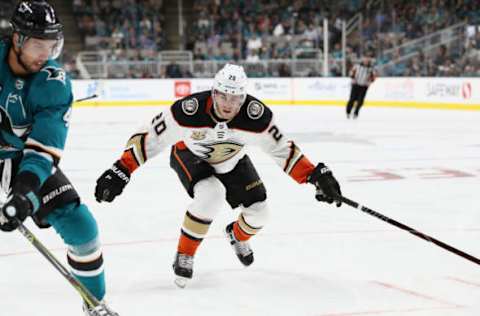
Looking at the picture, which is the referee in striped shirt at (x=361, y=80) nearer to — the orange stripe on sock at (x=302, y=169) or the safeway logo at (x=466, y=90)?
the safeway logo at (x=466, y=90)

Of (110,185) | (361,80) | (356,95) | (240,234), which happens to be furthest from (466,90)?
(110,185)

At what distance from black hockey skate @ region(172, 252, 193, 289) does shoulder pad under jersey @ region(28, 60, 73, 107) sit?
4.32ft

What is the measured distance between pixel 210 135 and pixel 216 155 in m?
0.15

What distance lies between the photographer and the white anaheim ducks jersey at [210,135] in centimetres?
357

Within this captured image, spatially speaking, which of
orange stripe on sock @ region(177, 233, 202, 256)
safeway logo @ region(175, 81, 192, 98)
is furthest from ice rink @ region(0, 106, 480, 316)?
safeway logo @ region(175, 81, 192, 98)

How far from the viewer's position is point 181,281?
12.0 ft

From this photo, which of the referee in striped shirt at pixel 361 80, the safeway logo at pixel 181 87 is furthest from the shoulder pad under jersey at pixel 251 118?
the safeway logo at pixel 181 87

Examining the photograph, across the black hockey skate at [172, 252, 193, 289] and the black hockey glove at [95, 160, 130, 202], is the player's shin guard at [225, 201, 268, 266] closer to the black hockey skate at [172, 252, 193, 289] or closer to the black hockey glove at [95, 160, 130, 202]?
the black hockey skate at [172, 252, 193, 289]

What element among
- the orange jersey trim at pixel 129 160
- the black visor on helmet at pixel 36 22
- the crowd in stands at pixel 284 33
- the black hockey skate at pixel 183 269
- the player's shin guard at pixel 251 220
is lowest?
the black hockey skate at pixel 183 269

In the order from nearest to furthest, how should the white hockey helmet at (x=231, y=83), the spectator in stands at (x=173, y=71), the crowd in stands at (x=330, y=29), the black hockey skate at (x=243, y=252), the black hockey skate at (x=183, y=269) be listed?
the white hockey helmet at (x=231, y=83) < the black hockey skate at (x=183, y=269) < the black hockey skate at (x=243, y=252) < the crowd in stands at (x=330, y=29) < the spectator in stands at (x=173, y=71)

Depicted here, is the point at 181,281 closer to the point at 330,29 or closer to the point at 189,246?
the point at 189,246

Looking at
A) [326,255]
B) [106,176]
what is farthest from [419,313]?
[106,176]

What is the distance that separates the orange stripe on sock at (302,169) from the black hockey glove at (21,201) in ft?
5.14

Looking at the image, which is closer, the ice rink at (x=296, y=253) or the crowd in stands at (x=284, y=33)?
the ice rink at (x=296, y=253)
